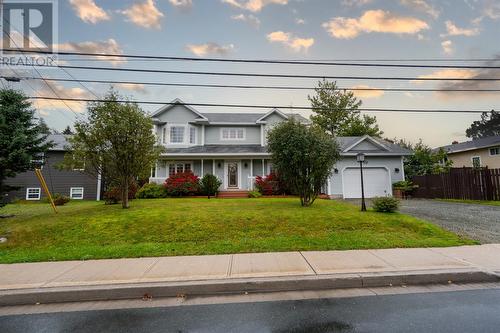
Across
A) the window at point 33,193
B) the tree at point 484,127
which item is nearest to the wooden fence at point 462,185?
the window at point 33,193

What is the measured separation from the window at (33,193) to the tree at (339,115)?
3049 cm

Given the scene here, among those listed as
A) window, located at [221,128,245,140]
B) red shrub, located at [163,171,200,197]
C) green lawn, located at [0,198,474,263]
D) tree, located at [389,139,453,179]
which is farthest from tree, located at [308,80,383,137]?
green lawn, located at [0,198,474,263]

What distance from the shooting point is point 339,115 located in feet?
112

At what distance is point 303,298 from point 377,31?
504 inches

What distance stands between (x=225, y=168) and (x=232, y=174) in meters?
0.74

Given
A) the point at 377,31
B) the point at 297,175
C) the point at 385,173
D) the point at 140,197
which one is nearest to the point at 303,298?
the point at 297,175

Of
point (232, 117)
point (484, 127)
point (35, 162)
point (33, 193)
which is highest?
point (484, 127)

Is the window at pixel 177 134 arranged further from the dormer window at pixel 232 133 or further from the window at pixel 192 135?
the dormer window at pixel 232 133

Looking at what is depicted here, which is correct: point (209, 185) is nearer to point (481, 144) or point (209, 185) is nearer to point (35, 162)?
point (35, 162)

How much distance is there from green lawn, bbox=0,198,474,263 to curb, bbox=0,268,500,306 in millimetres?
1763

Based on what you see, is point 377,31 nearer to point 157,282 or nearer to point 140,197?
point 157,282

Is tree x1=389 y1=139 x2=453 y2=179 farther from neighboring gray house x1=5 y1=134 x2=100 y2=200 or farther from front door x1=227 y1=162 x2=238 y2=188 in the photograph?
neighboring gray house x1=5 y1=134 x2=100 y2=200

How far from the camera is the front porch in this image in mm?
19844

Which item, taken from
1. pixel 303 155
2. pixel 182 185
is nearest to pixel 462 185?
pixel 303 155
